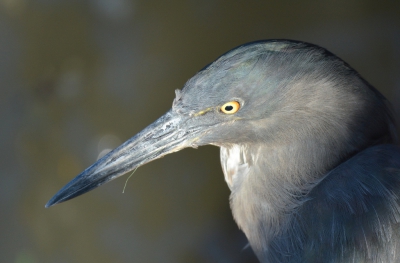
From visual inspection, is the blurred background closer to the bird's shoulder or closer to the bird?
the bird

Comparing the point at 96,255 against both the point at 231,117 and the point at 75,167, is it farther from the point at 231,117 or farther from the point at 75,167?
the point at 231,117

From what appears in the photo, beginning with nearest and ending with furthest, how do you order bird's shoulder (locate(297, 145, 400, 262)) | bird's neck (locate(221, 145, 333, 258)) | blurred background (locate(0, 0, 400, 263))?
bird's shoulder (locate(297, 145, 400, 262)), bird's neck (locate(221, 145, 333, 258)), blurred background (locate(0, 0, 400, 263))

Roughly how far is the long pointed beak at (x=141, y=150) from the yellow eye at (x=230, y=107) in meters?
0.17

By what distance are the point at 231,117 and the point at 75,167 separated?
5.23 feet

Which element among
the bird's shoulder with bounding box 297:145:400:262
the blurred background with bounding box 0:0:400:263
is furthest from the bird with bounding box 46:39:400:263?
the blurred background with bounding box 0:0:400:263

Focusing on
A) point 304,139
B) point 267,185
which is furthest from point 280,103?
point 267,185

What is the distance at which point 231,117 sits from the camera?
1.70 m

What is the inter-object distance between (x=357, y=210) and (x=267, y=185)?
14.9 inches

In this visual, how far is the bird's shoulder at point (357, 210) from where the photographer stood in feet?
5.21

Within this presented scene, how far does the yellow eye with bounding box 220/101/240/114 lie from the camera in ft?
5.40

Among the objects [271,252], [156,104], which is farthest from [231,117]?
[156,104]

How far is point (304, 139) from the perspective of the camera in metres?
1.72

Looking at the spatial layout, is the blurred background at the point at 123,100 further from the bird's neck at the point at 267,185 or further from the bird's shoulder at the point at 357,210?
the bird's shoulder at the point at 357,210

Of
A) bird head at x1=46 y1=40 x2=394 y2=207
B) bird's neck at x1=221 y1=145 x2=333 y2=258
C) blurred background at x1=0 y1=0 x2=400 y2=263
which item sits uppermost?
blurred background at x1=0 y1=0 x2=400 y2=263
